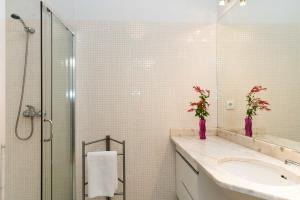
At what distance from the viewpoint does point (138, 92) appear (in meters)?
2.36

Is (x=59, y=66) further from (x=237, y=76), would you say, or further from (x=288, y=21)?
(x=288, y=21)

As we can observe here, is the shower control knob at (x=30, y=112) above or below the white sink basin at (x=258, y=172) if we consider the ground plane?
above

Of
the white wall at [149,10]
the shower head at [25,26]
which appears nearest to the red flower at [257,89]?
the white wall at [149,10]

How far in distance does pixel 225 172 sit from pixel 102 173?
128 centimetres

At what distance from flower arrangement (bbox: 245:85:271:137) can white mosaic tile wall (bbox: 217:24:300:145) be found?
0.13 ft

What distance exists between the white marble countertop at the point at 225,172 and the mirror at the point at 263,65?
0.18 meters

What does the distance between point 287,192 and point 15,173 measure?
1831mm

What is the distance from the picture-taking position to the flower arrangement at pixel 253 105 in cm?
176

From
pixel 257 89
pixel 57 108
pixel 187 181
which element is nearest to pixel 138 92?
pixel 57 108

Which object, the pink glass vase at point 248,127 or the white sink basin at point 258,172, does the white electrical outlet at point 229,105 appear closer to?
the pink glass vase at point 248,127

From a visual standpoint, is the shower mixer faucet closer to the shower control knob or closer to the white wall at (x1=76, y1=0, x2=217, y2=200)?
the shower control knob

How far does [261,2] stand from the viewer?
179 cm

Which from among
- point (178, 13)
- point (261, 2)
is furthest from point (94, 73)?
point (261, 2)

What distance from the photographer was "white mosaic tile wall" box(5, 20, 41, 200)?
1661 mm
